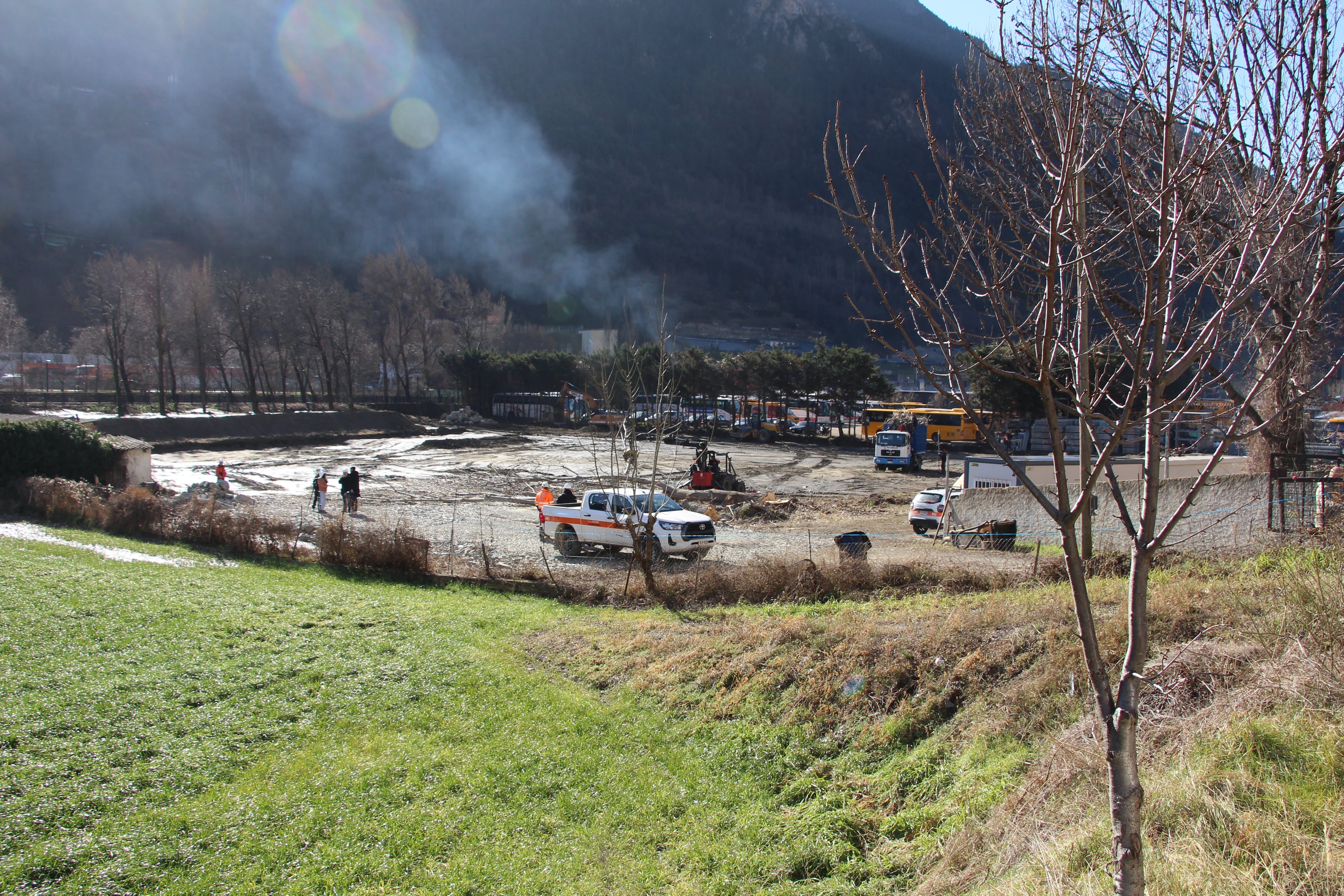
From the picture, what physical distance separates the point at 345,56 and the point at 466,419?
16574cm

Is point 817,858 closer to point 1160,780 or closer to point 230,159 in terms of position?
point 1160,780

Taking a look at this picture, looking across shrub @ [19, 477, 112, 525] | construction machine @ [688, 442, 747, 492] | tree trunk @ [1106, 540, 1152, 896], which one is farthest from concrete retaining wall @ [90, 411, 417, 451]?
tree trunk @ [1106, 540, 1152, 896]

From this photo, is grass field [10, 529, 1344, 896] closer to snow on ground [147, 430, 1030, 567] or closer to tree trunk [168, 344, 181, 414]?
snow on ground [147, 430, 1030, 567]

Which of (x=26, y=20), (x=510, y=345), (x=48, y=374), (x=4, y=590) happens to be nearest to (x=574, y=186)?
(x=510, y=345)

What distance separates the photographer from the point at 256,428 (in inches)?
2120

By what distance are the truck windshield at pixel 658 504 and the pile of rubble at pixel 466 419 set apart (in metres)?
51.4

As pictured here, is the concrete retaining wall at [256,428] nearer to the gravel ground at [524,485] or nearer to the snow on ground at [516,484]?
the snow on ground at [516,484]

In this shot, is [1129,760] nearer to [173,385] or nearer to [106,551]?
[106,551]

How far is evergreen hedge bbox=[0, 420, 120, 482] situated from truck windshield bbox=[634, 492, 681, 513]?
16.3m

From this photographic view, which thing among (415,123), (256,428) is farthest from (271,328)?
(415,123)

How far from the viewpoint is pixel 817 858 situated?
18.6 ft

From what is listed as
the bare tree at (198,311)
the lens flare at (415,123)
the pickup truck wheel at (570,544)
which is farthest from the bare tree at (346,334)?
the lens flare at (415,123)

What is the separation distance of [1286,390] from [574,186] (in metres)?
197

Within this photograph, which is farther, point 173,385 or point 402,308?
point 402,308
